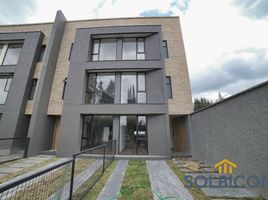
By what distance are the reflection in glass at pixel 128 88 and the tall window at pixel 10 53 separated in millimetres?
10016

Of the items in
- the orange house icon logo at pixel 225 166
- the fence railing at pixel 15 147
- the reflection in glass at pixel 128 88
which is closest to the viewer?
the orange house icon logo at pixel 225 166

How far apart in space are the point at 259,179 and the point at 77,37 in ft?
42.7

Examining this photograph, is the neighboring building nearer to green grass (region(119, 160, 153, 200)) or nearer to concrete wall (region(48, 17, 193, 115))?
concrete wall (region(48, 17, 193, 115))

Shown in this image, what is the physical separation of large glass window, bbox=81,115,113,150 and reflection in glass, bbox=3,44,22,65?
30.1 ft

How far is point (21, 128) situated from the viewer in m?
8.57

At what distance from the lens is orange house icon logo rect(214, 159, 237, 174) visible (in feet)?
13.7

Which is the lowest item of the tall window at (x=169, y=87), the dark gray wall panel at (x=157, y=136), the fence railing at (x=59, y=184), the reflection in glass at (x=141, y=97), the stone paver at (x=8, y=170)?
the stone paver at (x=8, y=170)

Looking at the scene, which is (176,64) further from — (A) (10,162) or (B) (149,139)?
(A) (10,162)

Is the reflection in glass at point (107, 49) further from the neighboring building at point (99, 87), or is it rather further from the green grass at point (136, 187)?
the green grass at point (136, 187)

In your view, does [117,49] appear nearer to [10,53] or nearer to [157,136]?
[157,136]

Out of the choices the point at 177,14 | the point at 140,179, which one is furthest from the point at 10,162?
the point at 177,14

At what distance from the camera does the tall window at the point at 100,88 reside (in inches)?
345

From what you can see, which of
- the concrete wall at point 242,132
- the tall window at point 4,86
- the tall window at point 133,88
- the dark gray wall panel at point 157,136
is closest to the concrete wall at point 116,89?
the dark gray wall panel at point 157,136

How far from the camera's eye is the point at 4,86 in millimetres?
9367
